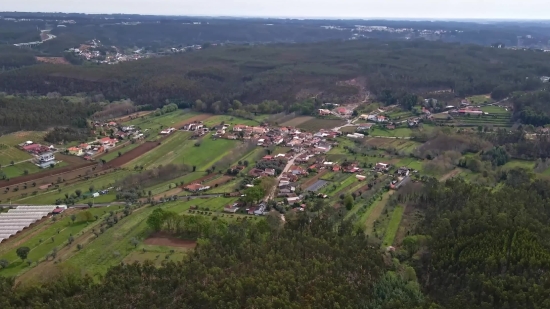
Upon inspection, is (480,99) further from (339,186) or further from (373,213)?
(373,213)

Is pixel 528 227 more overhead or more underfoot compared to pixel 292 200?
more overhead

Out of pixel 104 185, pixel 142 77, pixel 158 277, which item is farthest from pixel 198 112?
pixel 158 277

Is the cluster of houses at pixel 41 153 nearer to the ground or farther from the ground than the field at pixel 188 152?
farther from the ground

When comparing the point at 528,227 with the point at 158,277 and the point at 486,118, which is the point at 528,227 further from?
the point at 486,118

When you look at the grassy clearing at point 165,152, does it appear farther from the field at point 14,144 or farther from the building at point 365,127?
the building at point 365,127

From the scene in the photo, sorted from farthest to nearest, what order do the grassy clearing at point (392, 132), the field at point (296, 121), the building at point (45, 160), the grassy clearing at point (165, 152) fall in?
the field at point (296, 121), the grassy clearing at point (392, 132), the grassy clearing at point (165, 152), the building at point (45, 160)

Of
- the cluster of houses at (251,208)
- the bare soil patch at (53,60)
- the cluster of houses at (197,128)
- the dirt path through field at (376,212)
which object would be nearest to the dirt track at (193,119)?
the cluster of houses at (197,128)
